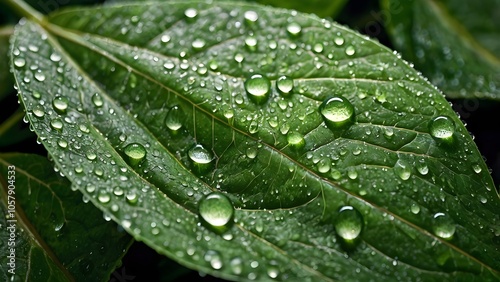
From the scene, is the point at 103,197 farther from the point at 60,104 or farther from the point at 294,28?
the point at 294,28

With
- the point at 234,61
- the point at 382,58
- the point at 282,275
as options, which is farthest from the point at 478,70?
the point at 282,275

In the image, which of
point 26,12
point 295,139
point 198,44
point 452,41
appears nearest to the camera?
point 295,139

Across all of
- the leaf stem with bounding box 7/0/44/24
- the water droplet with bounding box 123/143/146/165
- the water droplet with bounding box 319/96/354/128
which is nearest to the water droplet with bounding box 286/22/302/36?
the water droplet with bounding box 319/96/354/128

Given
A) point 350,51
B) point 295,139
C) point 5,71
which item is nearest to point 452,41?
point 350,51

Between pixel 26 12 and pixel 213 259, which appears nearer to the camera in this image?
pixel 213 259

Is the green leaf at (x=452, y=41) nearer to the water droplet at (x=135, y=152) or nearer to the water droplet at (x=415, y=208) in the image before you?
the water droplet at (x=415, y=208)

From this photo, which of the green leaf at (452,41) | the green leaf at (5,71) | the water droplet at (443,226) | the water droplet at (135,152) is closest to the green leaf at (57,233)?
the water droplet at (135,152)
